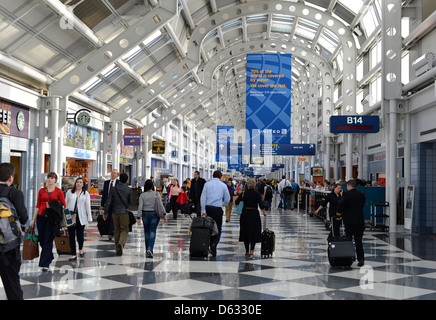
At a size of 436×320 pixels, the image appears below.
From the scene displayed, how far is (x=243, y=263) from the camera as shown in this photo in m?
8.76

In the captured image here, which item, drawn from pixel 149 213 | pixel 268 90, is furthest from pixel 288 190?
pixel 149 213

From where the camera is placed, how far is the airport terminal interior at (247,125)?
7.31 meters

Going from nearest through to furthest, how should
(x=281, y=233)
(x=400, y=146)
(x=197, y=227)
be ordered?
(x=197, y=227), (x=281, y=233), (x=400, y=146)

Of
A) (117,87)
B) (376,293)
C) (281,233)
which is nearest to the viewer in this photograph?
(376,293)

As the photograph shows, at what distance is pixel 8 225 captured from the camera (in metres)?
4.63

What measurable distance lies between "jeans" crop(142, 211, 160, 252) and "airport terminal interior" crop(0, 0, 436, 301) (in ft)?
1.16

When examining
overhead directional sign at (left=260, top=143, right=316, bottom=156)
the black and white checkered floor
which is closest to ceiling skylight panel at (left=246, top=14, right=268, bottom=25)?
overhead directional sign at (left=260, top=143, right=316, bottom=156)

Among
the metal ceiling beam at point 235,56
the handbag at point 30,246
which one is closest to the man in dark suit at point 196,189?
the handbag at point 30,246

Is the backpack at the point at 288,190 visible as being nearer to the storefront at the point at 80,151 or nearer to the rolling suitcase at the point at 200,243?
the storefront at the point at 80,151

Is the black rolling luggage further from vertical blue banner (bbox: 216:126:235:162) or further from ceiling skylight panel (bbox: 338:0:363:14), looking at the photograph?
vertical blue banner (bbox: 216:126:235:162)

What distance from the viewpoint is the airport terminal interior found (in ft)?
24.0
